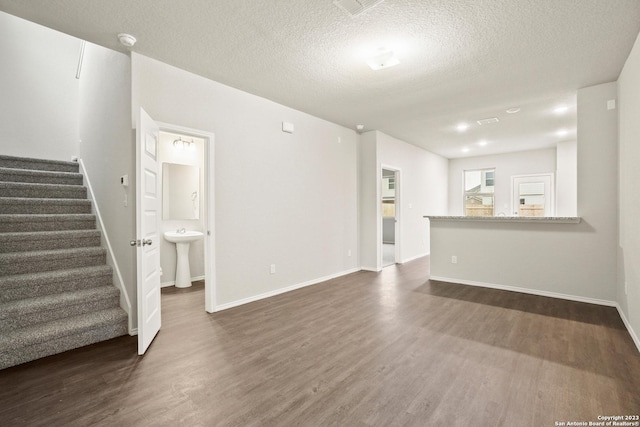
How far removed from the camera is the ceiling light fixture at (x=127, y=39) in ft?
8.38

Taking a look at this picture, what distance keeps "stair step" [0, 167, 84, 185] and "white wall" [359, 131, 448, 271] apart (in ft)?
15.0

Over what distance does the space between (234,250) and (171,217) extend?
1831 millimetres

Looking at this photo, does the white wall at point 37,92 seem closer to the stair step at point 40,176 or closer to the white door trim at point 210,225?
the stair step at point 40,176

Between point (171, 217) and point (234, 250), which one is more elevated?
point (171, 217)

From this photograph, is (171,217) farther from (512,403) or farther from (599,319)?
(599,319)

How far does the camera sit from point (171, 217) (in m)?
4.84

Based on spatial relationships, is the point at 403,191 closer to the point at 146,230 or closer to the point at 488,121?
the point at 488,121

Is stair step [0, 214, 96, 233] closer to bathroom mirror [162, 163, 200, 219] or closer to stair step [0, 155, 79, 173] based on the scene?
bathroom mirror [162, 163, 200, 219]

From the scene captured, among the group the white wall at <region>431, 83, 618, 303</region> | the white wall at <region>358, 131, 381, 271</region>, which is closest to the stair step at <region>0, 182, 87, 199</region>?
the white wall at <region>358, 131, 381, 271</region>

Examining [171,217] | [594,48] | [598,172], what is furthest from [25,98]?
[598,172]

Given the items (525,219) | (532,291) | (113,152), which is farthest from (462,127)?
(113,152)

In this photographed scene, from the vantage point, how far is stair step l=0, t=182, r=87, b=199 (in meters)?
3.43

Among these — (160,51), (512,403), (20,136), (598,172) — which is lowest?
(512,403)

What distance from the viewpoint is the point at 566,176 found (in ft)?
22.1
